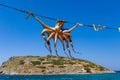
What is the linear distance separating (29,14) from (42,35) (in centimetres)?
85

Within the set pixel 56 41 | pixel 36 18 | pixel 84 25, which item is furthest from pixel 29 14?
pixel 84 25

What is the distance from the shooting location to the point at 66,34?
9.45 m

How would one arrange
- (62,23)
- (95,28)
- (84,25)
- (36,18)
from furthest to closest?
(95,28) → (84,25) → (62,23) → (36,18)

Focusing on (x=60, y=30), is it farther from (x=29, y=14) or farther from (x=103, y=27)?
(x=103, y=27)

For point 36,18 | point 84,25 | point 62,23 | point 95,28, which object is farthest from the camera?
point 95,28

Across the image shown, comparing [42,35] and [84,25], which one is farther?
[84,25]

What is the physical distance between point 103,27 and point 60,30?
8.98 feet

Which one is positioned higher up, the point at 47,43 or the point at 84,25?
the point at 84,25

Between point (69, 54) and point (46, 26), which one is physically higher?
point (46, 26)

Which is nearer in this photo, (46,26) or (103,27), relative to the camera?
(46,26)

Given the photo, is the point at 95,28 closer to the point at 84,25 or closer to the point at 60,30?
the point at 84,25

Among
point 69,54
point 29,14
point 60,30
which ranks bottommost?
point 69,54

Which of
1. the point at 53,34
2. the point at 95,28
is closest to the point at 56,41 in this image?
the point at 53,34

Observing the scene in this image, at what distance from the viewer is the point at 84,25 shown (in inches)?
403
